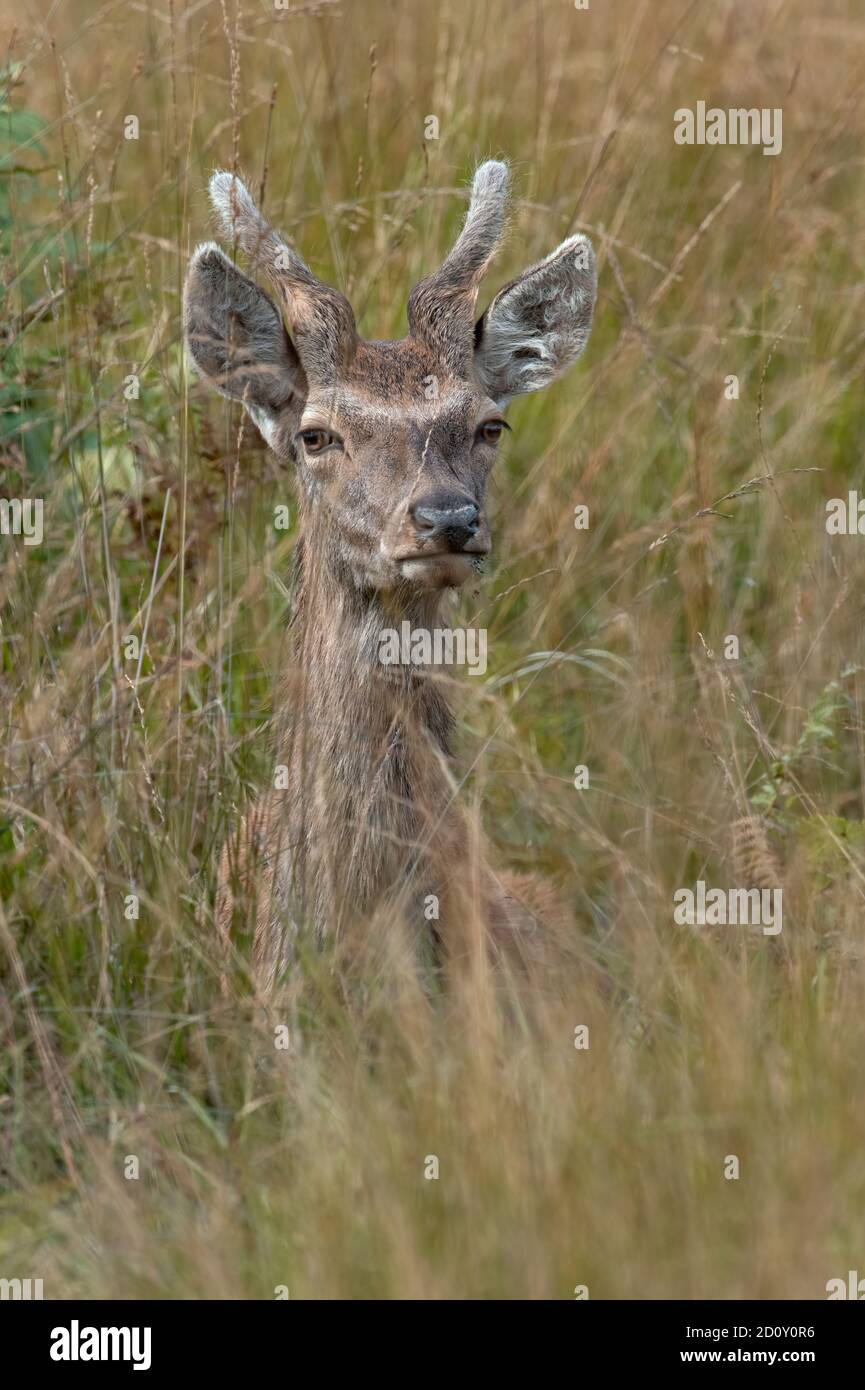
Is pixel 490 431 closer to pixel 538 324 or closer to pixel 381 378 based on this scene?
pixel 381 378

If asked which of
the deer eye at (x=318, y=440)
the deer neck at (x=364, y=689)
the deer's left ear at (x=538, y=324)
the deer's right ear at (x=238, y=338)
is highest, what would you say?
the deer's left ear at (x=538, y=324)

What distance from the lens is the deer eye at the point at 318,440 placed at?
537 centimetres

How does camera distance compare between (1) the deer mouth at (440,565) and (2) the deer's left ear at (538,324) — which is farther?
(2) the deer's left ear at (538,324)

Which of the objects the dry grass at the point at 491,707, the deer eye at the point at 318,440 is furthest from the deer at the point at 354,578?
the dry grass at the point at 491,707

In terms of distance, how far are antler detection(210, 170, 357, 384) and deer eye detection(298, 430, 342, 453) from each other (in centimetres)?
15

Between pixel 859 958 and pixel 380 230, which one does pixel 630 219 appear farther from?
pixel 859 958

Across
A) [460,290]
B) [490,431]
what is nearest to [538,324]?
[460,290]

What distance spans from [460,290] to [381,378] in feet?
1.27

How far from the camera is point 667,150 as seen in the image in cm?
888

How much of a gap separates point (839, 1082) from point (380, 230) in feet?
15.1

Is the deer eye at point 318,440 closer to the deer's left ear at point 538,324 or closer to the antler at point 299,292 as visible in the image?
the antler at point 299,292

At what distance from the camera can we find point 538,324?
19.3ft

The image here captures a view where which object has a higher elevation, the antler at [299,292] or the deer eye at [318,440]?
the antler at [299,292]
